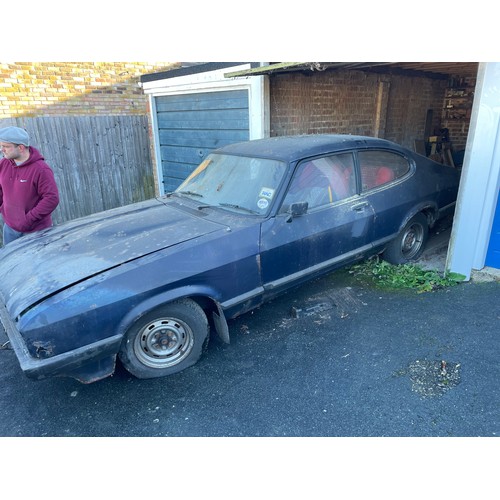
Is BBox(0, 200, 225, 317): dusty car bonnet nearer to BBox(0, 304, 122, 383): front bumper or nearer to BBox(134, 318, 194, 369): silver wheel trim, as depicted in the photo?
BBox(0, 304, 122, 383): front bumper

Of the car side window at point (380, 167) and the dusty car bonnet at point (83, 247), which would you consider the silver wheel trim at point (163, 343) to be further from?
the car side window at point (380, 167)

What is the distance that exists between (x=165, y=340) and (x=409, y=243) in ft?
11.7

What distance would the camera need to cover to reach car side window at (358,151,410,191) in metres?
4.20

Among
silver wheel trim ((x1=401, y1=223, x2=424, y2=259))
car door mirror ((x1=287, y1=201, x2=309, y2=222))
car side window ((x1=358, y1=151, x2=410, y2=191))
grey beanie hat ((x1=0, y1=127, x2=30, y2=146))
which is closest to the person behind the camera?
car door mirror ((x1=287, y1=201, x2=309, y2=222))

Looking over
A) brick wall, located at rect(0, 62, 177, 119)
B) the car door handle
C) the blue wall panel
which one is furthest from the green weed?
brick wall, located at rect(0, 62, 177, 119)

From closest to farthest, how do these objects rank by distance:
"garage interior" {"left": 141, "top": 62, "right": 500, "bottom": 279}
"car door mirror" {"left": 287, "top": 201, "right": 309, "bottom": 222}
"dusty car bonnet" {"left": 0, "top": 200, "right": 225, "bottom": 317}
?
"dusty car bonnet" {"left": 0, "top": 200, "right": 225, "bottom": 317}
"car door mirror" {"left": 287, "top": 201, "right": 309, "bottom": 222}
"garage interior" {"left": 141, "top": 62, "right": 500, "bottom": 279}

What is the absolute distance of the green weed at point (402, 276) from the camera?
4395 millimetres

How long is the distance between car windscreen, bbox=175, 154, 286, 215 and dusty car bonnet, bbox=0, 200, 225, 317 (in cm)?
38

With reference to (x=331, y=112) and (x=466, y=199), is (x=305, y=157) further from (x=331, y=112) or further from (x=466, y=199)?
(x=331, y=112)

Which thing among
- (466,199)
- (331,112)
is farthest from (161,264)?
(331,112)

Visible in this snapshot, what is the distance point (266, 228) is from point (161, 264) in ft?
3.30

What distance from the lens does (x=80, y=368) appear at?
8.59 feet

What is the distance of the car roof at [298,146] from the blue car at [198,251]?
0.02 metres

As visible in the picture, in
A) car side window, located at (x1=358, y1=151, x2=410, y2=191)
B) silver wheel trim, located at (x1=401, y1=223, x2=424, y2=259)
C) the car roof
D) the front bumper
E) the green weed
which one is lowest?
the green weed
